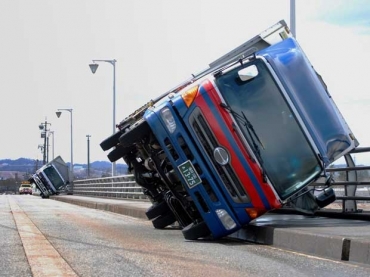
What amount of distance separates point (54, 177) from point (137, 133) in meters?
38.7

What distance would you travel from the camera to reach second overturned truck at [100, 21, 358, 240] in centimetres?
848

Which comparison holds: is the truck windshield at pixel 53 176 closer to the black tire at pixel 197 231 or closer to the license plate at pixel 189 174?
the black tire at pixel 197 231

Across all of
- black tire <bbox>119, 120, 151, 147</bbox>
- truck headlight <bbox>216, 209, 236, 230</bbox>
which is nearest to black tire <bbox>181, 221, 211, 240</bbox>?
truck headlight <bbox>216, 209, 236, 230</bbox>

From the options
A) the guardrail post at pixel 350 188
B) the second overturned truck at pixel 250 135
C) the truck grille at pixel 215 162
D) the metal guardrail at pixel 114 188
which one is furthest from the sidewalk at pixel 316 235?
the metal guardrail at pixel 114 188

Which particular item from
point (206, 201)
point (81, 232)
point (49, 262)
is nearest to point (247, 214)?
point (206, 201)

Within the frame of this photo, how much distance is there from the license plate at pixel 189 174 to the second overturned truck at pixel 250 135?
0.01 metres

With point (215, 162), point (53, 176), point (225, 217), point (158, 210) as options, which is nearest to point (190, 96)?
point (215, 162)

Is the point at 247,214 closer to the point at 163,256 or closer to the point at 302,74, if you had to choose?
the point at 163,256

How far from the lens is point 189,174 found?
8.71 metres

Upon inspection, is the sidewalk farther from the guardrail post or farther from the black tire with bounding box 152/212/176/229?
the black tire with bounding box 152/212/176/229

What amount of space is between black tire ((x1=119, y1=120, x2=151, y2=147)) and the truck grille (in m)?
0.94

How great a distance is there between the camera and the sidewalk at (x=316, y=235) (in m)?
7.25

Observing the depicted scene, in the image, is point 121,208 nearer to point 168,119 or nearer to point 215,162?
point 168,119

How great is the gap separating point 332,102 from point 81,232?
4.77 meters
